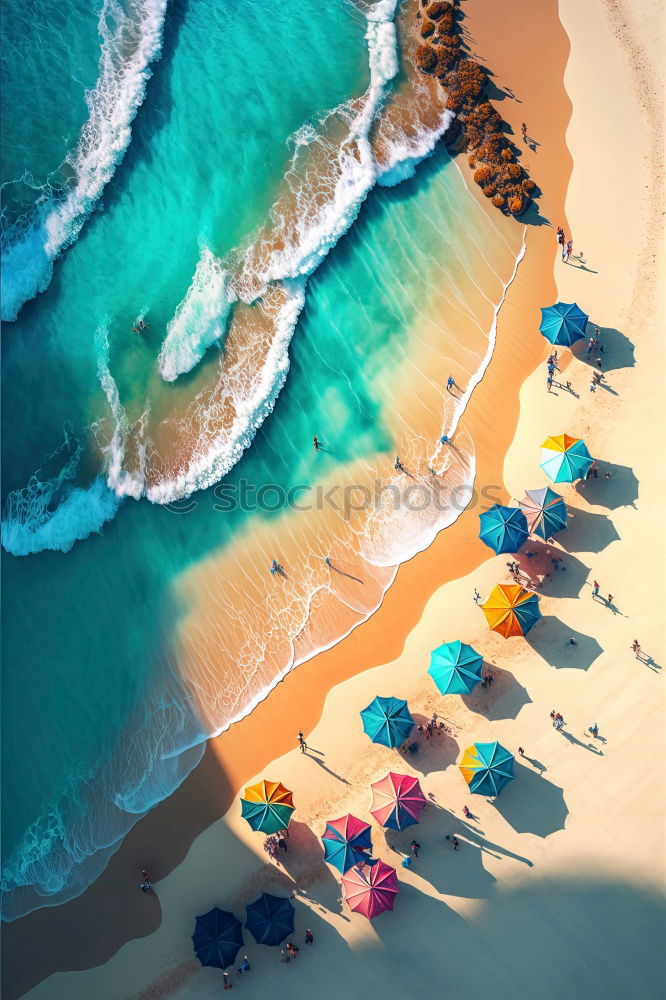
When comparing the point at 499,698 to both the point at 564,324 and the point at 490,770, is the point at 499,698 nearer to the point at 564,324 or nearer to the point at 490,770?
the point at 490,770

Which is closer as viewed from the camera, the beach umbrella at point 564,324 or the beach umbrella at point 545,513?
the beach umbrella at point 545,513

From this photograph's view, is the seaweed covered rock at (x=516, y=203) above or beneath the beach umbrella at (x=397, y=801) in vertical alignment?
above

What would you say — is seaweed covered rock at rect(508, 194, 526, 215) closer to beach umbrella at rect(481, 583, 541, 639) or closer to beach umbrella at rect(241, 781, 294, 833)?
beach umbrella at rect(481, 583, 541, 639)

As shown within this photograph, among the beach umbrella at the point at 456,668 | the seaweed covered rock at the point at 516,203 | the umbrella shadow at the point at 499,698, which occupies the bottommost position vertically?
the umbrella shadow at the point at 499,698

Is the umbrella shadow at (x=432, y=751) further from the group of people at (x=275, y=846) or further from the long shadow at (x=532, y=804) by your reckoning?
the group of people at (x=275, y=846)

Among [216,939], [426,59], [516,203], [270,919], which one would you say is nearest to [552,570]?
[516,203]

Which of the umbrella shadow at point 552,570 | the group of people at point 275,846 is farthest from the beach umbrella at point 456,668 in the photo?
the group of people at point 275,846

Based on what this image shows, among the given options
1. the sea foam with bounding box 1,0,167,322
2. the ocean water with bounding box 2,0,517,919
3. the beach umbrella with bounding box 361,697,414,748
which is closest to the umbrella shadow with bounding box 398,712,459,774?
the beach umbrella with bounding box 361,697,414,748

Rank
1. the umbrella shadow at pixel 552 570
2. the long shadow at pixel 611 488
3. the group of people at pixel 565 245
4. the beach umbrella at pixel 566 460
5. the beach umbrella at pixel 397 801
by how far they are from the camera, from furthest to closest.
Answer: the group of people at pixel 565 245 → the long shadow at pixel 611 488 → the umbrella shadow at pixel 552 570 → the beach umbrella at pixel 566 460 → the beach umbrella at pixel 397 801
